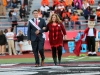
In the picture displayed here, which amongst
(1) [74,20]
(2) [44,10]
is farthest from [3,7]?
(1) [74,20]

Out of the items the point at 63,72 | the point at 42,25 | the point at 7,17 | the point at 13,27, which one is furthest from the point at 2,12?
the point at 63,72

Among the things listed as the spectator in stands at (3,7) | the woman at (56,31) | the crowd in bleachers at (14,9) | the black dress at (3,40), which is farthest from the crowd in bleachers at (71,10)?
the woman at (56,31)

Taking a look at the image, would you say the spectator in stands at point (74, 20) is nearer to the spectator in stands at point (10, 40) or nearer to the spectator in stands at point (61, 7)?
the spectator in stands at point (61, 7)

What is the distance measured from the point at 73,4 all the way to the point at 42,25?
14.8 metres

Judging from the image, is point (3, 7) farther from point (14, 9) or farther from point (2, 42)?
point (2, 42)

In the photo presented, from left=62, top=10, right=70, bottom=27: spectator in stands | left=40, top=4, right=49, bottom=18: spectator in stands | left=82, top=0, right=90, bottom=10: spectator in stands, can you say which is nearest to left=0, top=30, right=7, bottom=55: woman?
left=62, top=10, right=70, bottom=27: spectator in stands

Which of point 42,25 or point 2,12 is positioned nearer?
point 42,25

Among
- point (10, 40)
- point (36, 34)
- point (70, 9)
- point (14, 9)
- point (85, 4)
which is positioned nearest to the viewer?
point (36, 34)

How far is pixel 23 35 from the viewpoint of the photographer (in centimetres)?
2486

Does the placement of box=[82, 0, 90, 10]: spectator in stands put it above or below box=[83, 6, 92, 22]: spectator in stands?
above

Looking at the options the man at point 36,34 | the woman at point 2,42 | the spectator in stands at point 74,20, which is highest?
the man at point 36,34

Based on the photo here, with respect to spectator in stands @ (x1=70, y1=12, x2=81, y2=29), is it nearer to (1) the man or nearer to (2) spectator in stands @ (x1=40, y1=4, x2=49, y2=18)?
(2) spectator in stands @ (x1=40, y1=4, x2=49, y2=18)

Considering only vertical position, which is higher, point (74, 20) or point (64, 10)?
point (64, 10)

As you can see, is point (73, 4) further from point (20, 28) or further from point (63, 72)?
point (63, 72)
